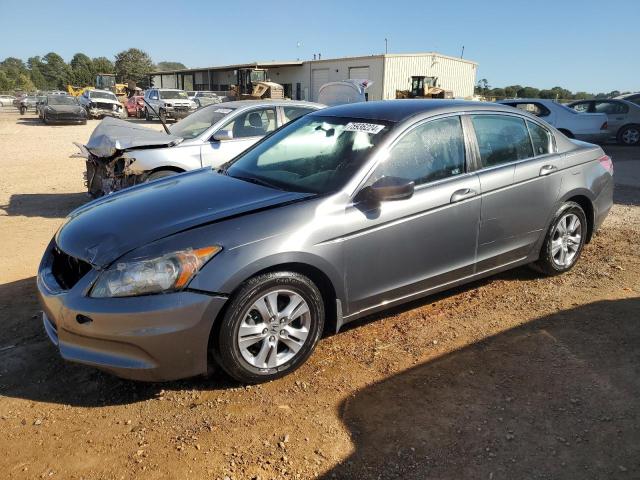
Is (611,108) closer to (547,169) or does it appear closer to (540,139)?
(540,139)

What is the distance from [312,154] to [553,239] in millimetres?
2380

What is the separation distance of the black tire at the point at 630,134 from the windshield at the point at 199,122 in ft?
48.8

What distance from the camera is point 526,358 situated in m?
3.45

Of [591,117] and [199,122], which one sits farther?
[591,117]

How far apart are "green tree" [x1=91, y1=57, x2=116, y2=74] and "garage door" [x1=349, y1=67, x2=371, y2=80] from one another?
226ft

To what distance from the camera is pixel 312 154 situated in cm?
390

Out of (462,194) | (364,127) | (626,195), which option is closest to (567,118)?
(626,195)

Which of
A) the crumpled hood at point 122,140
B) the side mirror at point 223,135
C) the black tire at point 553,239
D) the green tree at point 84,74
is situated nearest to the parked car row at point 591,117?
the black tire at point 553,239

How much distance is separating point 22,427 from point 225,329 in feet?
3.94

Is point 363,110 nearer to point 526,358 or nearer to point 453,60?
point 526,358

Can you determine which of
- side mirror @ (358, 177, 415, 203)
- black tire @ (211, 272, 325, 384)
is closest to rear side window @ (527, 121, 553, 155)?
side mirror @ (358, 177, 415, 203)

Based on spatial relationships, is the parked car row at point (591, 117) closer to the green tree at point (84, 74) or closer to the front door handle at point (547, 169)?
the front door handle at point (547, 169)

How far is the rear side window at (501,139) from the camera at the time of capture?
4.09 m

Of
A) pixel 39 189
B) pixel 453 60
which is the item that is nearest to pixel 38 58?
pixel 453 60
